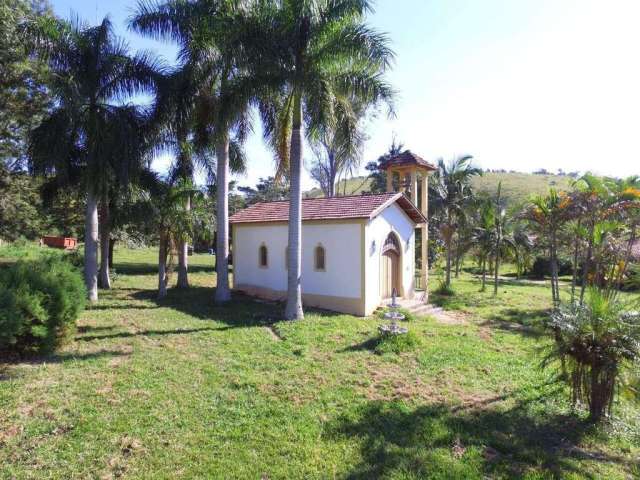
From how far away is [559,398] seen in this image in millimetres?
7371

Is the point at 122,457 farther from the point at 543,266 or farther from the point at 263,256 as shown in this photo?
the point at 543,266

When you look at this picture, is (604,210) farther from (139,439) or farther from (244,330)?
(139,439)

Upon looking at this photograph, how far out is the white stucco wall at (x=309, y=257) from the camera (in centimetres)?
1437

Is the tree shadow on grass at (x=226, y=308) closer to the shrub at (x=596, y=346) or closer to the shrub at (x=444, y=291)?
the shrub at (x=596, y=346)

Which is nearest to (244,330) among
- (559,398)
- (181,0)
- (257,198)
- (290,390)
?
(290,390)

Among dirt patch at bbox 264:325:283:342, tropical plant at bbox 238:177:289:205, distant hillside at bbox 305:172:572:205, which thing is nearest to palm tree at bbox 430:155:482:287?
dirt patch at bbox 264:325:283:342

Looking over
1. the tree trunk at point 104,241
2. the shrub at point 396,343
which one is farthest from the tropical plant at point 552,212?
the tree trunk at point 104,241

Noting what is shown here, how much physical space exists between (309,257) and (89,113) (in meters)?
8.99

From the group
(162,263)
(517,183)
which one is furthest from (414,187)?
(517,183)

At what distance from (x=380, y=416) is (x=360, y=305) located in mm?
7650

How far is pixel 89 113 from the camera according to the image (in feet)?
43.6

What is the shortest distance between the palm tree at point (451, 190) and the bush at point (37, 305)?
57.4 ft

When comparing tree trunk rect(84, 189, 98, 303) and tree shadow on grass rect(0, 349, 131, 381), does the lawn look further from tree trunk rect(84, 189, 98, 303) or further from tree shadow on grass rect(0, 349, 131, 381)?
tree trunk rect(84, 189, 98, 303)

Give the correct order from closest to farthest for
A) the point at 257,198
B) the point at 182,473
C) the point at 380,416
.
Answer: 1. the point at 182,473
2. the point at 380,416
3. the point at 257,198
